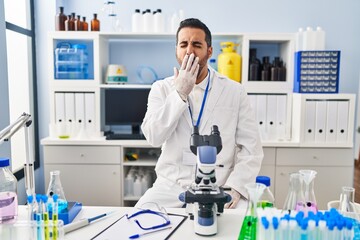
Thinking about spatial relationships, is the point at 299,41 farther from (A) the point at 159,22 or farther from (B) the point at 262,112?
(A) the point at 159,22

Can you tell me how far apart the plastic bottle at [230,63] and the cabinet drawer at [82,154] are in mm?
1096

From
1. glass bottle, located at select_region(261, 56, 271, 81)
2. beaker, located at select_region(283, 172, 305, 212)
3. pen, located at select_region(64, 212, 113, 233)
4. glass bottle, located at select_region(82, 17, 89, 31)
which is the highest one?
glass bottle, located at select_region(82, 17, 89, 31)

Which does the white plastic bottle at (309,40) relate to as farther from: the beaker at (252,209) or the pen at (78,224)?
the pen at (78,224)

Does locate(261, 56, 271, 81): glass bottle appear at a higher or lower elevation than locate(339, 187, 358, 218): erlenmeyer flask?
higher

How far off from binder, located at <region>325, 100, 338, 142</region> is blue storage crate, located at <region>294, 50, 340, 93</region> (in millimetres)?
123

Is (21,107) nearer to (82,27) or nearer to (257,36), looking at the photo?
(82,27)

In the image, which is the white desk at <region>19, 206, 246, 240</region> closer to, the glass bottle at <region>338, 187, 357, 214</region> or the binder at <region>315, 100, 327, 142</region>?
the glass bottle at <region>338, 187, 357, 214</region>

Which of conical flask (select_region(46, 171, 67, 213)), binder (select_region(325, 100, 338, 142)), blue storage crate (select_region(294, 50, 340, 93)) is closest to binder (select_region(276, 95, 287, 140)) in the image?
blue storage crate (select_region(294, 50, 340, 93))

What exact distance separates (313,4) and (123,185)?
7.58ft

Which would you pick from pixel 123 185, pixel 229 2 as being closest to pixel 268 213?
pixel 123 185

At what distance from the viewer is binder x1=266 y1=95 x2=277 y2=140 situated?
2.68m

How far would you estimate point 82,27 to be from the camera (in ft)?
9.00

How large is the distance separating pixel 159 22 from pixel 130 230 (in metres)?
2.01

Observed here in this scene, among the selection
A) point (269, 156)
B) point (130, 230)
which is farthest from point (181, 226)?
point (269, 156)
